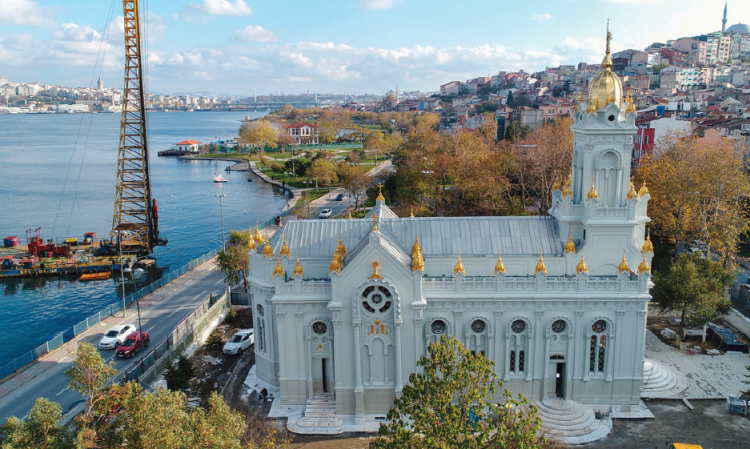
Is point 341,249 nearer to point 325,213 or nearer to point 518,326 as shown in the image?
point 518,326

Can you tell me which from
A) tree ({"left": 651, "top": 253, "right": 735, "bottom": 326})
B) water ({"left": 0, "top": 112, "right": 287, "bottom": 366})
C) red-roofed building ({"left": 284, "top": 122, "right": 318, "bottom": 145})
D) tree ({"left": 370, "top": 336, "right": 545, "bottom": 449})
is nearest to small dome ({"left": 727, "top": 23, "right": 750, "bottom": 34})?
red-roofed building ({"left": 284, "top": 122, "right": 318, "bottom": 145})

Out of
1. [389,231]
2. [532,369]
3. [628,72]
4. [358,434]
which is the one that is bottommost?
[358,434]

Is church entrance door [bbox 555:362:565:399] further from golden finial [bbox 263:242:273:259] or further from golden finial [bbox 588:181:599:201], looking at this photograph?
golden finial [bbox 263:242:273:259]

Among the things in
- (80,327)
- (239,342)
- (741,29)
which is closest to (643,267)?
(239,342)

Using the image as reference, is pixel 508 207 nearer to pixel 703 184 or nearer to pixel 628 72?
pixel 703 184

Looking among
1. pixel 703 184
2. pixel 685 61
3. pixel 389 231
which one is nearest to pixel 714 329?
pixel 703 184

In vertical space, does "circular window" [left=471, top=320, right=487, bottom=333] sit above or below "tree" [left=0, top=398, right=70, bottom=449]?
below
